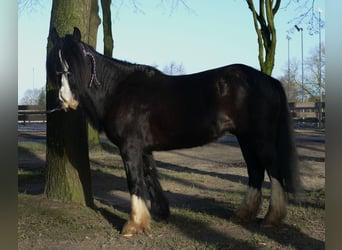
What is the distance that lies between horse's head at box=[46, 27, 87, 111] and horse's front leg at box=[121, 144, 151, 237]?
88 cm

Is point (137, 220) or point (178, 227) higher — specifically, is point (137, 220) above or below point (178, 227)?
above

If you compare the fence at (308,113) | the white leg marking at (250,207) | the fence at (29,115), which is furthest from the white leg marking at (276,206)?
the fence at (29,115)

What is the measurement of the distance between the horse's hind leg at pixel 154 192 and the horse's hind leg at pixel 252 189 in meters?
0.93

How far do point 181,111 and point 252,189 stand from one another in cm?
139

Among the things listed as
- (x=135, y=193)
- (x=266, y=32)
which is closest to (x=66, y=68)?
(x=135, y=193)

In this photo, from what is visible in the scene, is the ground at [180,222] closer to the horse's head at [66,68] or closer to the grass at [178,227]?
the grass at [178,227]

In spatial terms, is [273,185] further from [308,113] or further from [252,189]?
[308,113]

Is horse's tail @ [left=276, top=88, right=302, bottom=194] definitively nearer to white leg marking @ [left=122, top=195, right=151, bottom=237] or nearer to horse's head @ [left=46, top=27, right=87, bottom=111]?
white leg marking @ [left=122, top=195, right=151, bottom=237]

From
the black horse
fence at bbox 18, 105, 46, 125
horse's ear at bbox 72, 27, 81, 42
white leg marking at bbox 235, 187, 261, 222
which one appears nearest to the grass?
white leg marking at bbox 235, 187, 261, 222

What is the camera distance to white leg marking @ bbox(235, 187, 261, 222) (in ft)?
17.6

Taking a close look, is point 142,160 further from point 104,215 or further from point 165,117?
point 104,215

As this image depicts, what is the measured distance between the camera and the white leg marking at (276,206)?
508cm

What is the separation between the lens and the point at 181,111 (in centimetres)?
514

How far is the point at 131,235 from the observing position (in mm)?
4848
